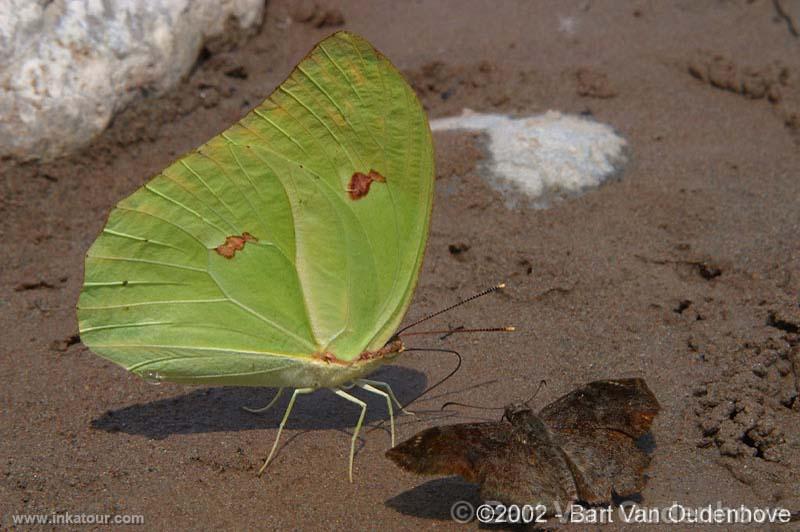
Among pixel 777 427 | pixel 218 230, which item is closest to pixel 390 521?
pixel 218 230

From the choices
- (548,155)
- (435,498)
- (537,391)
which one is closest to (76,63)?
(548,155)

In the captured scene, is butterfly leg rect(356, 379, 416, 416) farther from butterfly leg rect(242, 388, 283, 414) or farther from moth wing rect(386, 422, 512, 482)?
moth wing rect(386, 422, 512, 482)

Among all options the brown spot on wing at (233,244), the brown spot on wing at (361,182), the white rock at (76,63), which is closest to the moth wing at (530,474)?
the brown spot on wing at (361,182)

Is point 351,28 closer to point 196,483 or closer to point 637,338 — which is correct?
point 637,338

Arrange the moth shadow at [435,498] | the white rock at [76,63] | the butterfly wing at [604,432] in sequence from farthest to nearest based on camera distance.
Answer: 1. the white rock at [76,63]
2. the moth shadow at [435,498]
3. the butterfly wing at [604,432]

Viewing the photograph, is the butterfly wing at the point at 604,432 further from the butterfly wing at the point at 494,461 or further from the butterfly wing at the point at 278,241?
the butterfly wing at the point at 278,241

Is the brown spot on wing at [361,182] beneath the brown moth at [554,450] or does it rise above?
above

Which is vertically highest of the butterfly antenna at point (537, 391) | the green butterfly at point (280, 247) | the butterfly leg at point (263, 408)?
the green butterfly at point (280, 247)

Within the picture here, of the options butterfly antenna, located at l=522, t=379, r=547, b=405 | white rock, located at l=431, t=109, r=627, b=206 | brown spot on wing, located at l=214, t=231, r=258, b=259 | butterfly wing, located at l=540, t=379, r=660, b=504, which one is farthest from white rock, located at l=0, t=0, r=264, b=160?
butterfly wing, located at l=540, t=379, r=660, b=504
